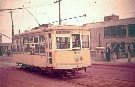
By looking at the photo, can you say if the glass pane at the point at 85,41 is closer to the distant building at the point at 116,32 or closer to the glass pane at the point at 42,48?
the glass pane at the point at 42,48

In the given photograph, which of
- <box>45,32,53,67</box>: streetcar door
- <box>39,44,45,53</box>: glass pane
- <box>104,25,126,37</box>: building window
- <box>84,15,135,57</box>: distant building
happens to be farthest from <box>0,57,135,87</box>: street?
<box>104,25,126,37</box>: building window

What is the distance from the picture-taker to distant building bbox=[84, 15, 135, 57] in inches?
1302

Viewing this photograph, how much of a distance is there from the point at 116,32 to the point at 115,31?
38cm

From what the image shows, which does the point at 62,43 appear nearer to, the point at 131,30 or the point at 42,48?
the point at 42,48

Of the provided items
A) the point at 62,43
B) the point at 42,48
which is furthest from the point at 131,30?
the point at 62,43

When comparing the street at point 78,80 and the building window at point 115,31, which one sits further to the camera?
the building window at point 115,31

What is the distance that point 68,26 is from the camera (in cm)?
1290

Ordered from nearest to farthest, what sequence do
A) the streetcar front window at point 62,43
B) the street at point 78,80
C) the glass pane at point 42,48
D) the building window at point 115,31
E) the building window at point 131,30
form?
1. the street at point 78,80
2. the streetcar front window at point 62,43
3. the glass pane at point 42,48
4. the building window at point 131,30
5. the building window at point 115,31

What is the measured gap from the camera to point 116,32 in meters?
35.8

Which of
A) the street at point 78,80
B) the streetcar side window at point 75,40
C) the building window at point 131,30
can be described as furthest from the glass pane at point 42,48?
the building window at point 131,30

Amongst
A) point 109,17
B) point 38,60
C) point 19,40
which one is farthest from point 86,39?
point 109,17

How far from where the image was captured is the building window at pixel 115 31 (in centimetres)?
3449

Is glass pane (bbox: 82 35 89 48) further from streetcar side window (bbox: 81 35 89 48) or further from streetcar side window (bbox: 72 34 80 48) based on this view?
streetcar side window (bbox: 72 34 80 48)

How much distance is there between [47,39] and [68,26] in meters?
1.50
